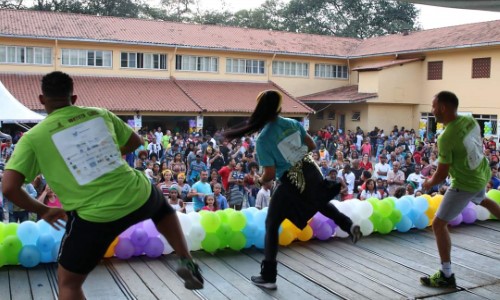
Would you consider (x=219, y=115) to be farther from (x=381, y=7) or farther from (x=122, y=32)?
(x=381, y=7)

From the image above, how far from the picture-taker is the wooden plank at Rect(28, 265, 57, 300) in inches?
171

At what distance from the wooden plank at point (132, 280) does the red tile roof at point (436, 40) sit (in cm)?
2461

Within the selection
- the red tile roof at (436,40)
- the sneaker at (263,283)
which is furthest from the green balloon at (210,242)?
the red tile roof at (436,40)

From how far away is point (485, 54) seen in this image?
26359mm

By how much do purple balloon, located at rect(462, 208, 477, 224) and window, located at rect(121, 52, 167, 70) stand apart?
23.5 m

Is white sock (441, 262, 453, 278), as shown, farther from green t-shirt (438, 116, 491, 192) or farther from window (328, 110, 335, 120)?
window (328, 110, 335, 120)

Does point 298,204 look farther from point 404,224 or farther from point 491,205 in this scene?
point 404,224

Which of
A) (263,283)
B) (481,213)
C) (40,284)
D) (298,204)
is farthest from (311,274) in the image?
(481,213)

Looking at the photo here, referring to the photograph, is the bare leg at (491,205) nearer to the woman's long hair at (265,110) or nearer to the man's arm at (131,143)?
the woman's long hair at (265,110)

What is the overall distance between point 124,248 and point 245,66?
86.9ft

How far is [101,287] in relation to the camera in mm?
4578

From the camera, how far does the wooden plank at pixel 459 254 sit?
5275 mm

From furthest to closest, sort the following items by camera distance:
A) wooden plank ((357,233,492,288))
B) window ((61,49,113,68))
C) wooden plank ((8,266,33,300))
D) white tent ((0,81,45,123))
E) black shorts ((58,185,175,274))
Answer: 1. window ((61,49,113,68))
2. white tent ((0,81,45,123))
3. wooden plank ((357,233,492,288))
4. wooden plank ((8,266,33,300))
5. black shorts ((58,185,175,274))

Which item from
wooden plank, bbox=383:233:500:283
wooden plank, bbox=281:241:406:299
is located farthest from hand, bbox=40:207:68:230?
wooden plank, bbox=383:233:500:283
